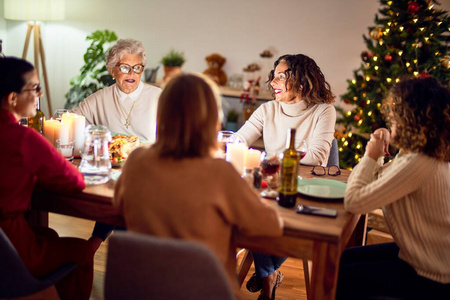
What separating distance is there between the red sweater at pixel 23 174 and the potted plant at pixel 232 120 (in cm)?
320

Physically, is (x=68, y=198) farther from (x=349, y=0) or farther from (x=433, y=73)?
(x=349, y=0)

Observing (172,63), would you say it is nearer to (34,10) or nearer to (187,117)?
(34,10)

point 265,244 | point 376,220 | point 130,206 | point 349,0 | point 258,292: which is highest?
point 349,0

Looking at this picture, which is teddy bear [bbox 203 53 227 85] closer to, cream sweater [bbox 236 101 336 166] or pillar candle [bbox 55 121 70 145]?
cream sweater [bbox 236 101 336 166]

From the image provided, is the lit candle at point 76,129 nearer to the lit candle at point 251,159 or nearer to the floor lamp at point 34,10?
the lit candle at point 251,159

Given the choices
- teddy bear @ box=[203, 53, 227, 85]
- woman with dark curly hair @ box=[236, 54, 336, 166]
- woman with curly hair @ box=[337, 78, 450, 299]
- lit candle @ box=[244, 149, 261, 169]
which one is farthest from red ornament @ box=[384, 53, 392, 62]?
lit candle @ box=[244, 149, 261, 169]

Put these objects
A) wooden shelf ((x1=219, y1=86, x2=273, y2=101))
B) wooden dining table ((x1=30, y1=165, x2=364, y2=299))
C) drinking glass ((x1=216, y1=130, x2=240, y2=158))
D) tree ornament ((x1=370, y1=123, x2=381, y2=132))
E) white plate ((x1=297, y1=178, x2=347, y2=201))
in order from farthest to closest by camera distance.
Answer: wooden shelf ((x1=219, y1=86, x2=273, y2=101)) → tree ornament ((x1=370, y1=123, x2=381, y2=132)) → drinking glass ((x1=216, y1=130, x2=240, y2=158)) → white plate ((x1=297, y1=178, x2=347, y2=201)) → wooden dining table ((x1=30, y1=165, x2=364, y2=299))

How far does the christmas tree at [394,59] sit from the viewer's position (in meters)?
3.60

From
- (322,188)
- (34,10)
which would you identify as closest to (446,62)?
(322,188)

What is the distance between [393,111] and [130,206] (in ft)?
3.36

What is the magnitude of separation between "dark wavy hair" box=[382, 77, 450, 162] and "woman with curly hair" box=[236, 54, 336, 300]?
759 mm

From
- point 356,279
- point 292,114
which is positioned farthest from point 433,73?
point 356,279

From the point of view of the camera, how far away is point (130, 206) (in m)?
1.33

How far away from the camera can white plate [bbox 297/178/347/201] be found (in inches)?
70.0
